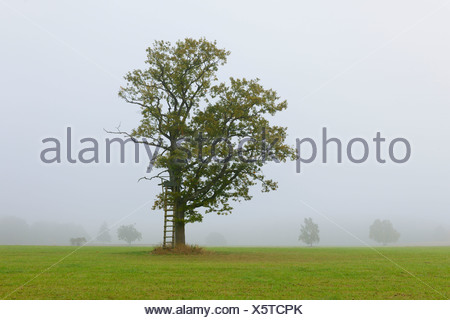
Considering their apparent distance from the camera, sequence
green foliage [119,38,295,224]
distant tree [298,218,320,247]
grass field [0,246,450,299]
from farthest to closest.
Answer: distant tree [298,218,320,247] → green foliage [119,38,295,224] → grass field [0,246,450,299]

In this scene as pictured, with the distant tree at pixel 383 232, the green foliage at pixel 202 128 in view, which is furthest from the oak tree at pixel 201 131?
the distant tree at pixel 383 232

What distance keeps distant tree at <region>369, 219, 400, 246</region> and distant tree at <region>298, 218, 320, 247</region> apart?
21.3 m

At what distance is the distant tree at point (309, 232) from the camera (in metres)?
93.6

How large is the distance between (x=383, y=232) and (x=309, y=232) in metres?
23.4

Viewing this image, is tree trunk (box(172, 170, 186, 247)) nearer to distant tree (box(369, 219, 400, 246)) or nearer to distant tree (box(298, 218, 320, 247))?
distant tree (box(298, 218, 320, 247))

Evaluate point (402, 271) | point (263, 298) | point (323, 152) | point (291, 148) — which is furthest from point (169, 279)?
point (323, 152)

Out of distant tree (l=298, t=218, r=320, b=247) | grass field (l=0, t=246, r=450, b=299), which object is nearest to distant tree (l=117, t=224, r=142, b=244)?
distant tree (l=298, t=218, r=320, b=247)

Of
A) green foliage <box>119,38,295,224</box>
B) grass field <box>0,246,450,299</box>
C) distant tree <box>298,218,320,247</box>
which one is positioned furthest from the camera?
distant tree <box>298,218,320,247</box>

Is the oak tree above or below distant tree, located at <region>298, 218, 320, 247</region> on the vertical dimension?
above

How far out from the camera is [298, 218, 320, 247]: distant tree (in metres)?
93.6

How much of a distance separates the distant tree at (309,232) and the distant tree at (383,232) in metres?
21.3

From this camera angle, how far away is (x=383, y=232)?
342ft

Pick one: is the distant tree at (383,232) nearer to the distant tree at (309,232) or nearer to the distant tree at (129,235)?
the distant tree at (309,232)

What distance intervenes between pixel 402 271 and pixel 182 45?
24.1m
